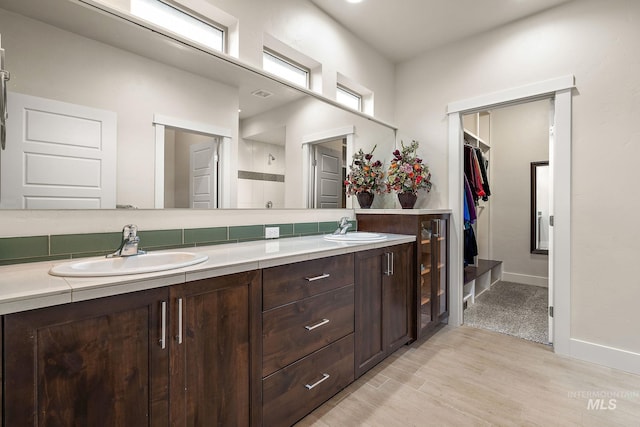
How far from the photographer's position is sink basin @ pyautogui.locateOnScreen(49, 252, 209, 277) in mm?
1001

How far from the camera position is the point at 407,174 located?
283cm

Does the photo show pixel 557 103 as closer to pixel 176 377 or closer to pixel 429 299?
pixel 429 299

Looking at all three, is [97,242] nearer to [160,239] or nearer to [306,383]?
[160,239]

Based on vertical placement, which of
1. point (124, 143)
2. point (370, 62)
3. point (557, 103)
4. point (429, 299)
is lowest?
point (429, 299)

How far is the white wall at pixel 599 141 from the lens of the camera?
6.97 ft

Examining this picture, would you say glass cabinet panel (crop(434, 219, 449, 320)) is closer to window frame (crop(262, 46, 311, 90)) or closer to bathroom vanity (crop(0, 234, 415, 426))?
bathroom vanity (crop(0, 234, 415, 426))

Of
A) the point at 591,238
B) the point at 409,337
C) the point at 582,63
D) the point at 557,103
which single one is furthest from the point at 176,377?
the point at 582,63

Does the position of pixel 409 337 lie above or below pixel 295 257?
below

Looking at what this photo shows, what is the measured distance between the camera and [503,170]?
4.61 m

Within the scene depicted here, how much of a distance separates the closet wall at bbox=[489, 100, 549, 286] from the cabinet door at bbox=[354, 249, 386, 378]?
134 inches

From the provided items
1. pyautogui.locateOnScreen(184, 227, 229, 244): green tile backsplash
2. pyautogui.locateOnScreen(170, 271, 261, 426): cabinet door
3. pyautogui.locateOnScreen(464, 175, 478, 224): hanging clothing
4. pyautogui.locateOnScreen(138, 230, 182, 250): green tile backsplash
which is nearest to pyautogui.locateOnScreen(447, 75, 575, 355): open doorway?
pyautogui.locateOnScreen(464, 175, 478, 224): hanging clothing

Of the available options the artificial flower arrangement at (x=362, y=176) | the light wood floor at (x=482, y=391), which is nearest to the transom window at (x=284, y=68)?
the artificial flower arrangement at (x=362, y=176)

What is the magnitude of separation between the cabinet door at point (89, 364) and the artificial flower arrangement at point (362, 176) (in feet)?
6.60

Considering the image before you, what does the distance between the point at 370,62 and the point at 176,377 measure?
3022 millimetres
